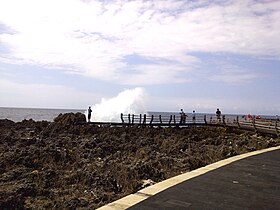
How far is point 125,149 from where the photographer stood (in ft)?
59.6

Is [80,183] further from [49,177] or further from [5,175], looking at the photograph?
[5,175]

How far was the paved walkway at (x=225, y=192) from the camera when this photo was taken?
5559 millimetres

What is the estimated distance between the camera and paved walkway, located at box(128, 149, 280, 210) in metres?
5.56

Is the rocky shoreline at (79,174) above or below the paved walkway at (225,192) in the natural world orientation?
below

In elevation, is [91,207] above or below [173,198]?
below

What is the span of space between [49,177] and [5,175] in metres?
1.59

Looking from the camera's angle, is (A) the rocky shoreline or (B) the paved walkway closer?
(B) the paved walkway

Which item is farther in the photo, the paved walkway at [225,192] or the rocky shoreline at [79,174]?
the rocky shoreline at [79,174]

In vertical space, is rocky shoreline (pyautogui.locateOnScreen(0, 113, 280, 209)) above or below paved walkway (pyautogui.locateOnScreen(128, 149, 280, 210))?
below

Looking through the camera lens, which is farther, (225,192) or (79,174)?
(79,174)

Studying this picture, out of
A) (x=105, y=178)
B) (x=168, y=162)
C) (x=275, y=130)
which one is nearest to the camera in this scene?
(x=105, y=178)

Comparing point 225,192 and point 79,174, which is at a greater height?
point 225,192

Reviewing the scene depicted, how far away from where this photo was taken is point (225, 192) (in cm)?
640

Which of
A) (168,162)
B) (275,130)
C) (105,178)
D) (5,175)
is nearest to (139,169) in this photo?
(105,178)
